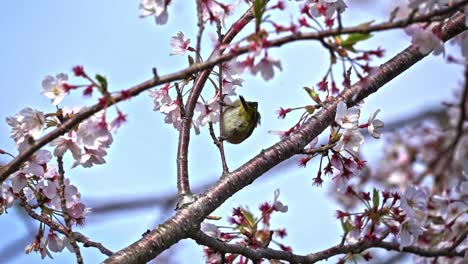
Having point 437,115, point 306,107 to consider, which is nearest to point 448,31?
point 306,107

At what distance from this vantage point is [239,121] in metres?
3.57

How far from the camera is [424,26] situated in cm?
215

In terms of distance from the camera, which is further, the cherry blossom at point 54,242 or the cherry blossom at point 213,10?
the cherry blossom at point 54,242

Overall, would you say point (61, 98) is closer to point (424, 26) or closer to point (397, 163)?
point (424, 26)

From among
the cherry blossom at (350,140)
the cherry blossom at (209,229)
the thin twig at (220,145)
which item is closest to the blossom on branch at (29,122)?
the thin twig at (220,145)

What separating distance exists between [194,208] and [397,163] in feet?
14.7

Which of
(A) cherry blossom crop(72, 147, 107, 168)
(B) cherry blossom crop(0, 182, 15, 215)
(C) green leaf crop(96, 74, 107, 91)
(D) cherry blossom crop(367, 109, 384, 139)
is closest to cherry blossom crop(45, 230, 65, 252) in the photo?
(B) cherry blossom crop(0, 182, 15, 215)

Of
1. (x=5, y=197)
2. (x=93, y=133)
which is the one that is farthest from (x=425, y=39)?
(x=5, y=197)

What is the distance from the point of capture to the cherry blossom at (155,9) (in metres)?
2.19

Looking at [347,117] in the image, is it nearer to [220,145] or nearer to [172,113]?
[220,145]

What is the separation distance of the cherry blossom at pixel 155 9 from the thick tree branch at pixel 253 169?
0.65 meters

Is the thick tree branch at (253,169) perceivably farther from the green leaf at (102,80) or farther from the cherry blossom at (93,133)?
the green leaf at (102,80)

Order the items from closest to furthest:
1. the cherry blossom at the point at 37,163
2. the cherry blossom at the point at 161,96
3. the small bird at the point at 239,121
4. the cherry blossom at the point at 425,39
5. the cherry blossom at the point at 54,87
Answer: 1. the cherry blossom at the point at 425,39
2. the cherry blossom at the point at 54,87
3. the cherry blossom at the point at 37,163
4. the cherry blossom at the point at 161,96
5. the small bird at the point at 239,121

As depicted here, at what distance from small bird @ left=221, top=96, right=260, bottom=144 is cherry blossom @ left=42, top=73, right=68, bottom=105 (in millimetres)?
1177
